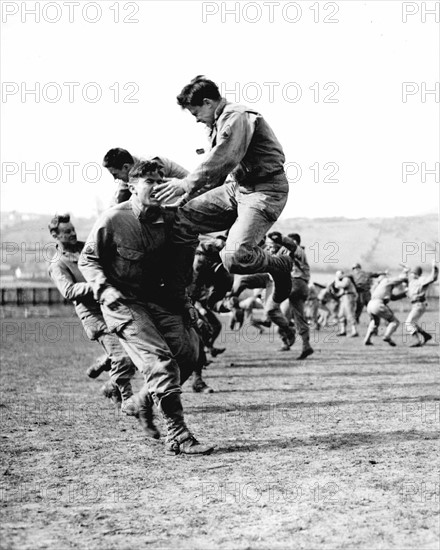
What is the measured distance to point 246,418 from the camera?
8656mm

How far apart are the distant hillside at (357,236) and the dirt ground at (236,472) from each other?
5781 cm

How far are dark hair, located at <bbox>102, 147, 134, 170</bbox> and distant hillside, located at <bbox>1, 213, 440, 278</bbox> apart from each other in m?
59.2

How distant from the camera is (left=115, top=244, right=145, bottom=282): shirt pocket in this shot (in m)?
6.89

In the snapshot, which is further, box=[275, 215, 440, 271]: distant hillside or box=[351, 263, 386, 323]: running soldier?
box=[275, 215, 440, 271]: distant hillside

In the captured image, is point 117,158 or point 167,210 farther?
point 117,158

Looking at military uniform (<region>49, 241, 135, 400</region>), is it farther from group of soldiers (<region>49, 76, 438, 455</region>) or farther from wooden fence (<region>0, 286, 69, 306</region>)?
wooden fence (<region>0, 286, 69, 306</region>)

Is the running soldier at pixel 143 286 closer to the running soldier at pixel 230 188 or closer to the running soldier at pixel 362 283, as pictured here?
the running soldier at pixel 230 188

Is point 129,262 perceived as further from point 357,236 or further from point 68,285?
point 357,236

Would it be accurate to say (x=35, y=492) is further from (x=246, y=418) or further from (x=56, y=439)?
(x=246, y=418)

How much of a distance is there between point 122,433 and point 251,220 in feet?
7.16

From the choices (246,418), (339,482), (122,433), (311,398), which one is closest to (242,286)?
(311,398)

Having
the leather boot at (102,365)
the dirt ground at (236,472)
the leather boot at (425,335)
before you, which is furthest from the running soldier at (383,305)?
the leather boot at (102,365)

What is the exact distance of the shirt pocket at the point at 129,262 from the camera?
22.6ft

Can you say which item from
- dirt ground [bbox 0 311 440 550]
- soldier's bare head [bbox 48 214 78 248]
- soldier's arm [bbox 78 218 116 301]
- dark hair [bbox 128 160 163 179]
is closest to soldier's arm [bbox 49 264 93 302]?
soldier's bare head [bbox 48 214 78 248]
